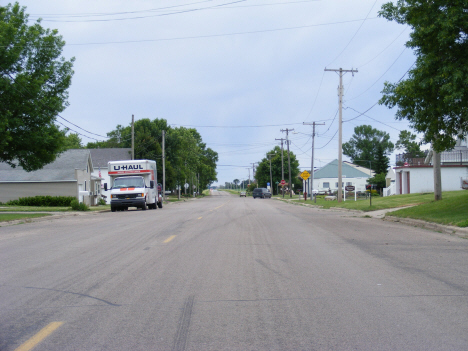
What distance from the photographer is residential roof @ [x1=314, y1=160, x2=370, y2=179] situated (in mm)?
90812

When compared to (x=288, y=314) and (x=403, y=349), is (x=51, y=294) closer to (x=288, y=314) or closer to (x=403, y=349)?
(x=288, y=314)

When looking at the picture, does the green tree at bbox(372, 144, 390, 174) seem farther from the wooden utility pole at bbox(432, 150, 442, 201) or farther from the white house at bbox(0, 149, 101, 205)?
the wooden utility pole at bbox(432, 150, 442, 201)

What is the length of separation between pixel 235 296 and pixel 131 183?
1060 inches

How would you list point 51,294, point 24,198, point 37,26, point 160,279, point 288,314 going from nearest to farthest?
point 288,314
point 51,294
point 160,279
point 37,26
point 24,198

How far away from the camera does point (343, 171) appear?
9062cm

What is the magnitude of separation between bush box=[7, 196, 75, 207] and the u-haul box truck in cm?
869

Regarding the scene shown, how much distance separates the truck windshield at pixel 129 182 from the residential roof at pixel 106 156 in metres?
33.9

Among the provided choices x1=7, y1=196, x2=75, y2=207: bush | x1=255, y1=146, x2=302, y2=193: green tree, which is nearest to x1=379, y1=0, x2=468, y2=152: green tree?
x1=7, y1=196, x2=75, y2=207: bush

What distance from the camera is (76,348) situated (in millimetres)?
4469

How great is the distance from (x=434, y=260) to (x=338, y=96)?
28.7 m

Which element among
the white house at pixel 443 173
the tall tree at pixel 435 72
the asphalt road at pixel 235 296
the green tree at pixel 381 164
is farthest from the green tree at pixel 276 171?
the asphalt road at pixel 235 296

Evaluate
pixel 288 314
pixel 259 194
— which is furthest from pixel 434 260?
pixel 259 194

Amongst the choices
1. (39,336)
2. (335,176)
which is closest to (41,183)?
(39,336)

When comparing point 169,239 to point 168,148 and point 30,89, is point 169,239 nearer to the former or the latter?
point 30,89
